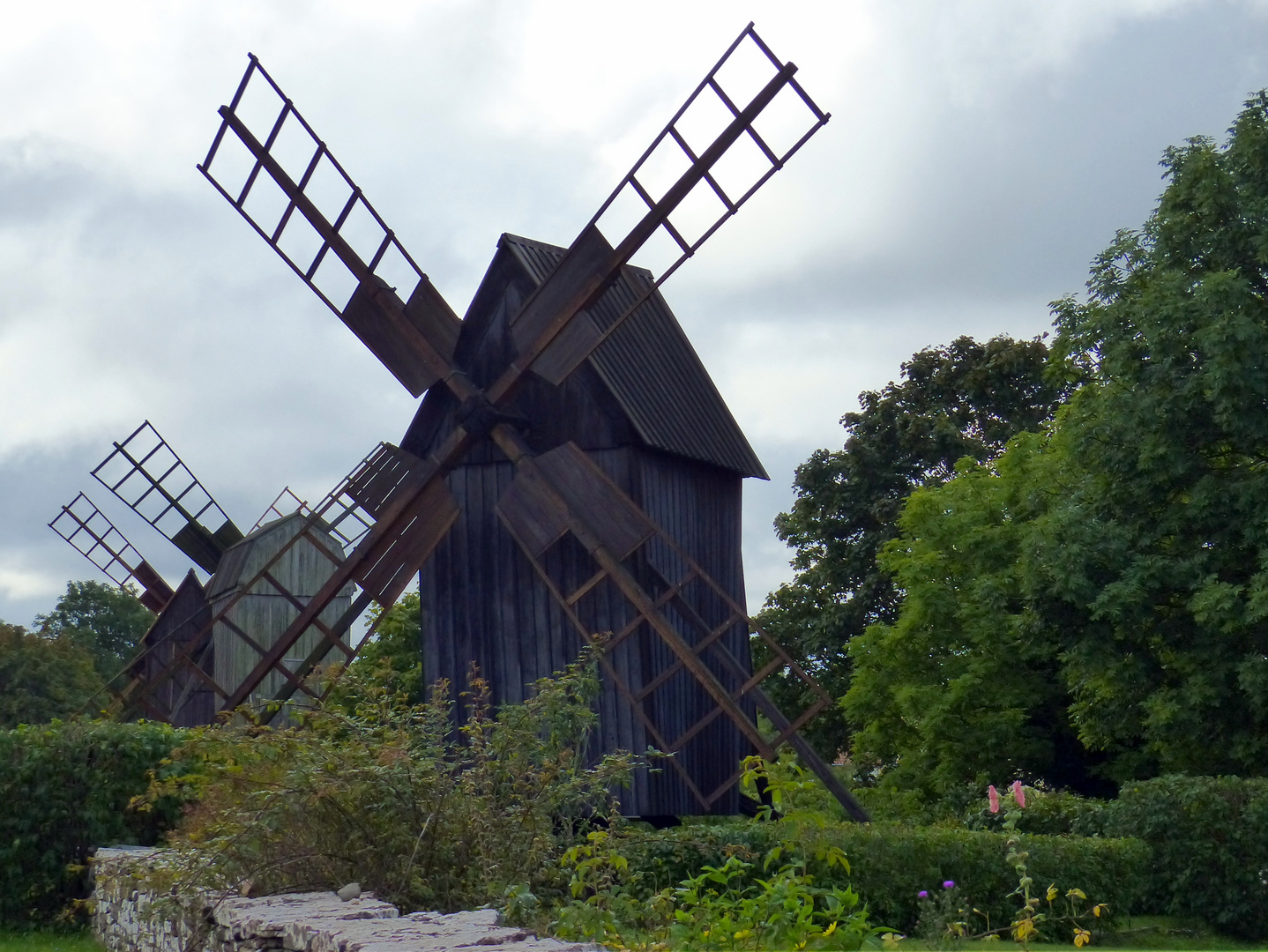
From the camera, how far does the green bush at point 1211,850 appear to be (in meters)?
13.2

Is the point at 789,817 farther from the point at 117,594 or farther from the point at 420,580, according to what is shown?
the point at 117,594

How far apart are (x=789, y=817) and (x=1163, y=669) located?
1222cm

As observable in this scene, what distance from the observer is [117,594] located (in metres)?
66.6

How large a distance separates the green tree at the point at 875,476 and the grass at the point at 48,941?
67.6 feet

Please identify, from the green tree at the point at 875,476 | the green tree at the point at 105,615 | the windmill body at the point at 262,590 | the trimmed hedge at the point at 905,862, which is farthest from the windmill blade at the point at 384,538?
the green tree at the point at 105,615

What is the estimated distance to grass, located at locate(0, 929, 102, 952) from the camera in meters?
10.7

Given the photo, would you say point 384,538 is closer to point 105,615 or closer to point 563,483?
point 563,483

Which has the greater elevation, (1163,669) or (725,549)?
(725,549)

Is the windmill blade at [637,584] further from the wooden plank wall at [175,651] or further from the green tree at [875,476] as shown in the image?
the green tree at [875,476]

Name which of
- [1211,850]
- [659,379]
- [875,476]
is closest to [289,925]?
[1211,850]

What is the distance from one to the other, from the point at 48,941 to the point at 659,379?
8631mm

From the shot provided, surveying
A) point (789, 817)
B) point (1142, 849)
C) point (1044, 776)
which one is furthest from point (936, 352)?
point (789, 817)

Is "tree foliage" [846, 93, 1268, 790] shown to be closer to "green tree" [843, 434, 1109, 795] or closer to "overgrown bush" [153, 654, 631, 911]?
"green tree" [843, 434, 1109, 795]

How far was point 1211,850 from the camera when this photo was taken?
525 inches
